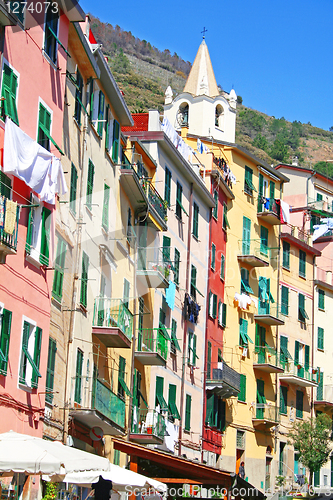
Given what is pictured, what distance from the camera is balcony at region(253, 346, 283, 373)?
4850cm

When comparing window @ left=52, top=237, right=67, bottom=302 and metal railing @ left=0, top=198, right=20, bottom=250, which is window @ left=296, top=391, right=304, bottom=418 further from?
metal railing @ left=0, top=198, right=20, bottom=250

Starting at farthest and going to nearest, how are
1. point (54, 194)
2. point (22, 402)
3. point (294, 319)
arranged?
point (294, 319)
point (54, 194)
point (22, 402)

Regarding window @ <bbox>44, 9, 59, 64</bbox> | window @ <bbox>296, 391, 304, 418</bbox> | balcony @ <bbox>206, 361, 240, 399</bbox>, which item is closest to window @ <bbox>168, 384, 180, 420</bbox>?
balcony @ <bbox>206, 361, 240, 399</bbox>

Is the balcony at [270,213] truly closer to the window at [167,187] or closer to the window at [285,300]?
the window at [285,300]

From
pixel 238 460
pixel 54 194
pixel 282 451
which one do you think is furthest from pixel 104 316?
pixel 282 451

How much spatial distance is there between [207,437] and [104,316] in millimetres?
15754

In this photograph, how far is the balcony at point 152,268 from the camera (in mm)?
34250

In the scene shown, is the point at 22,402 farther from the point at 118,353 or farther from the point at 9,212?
the point at 118,353

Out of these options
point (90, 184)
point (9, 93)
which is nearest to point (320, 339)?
point (90, 184)

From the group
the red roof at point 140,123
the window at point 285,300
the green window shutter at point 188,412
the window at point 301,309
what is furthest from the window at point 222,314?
the red roof at point 140,123

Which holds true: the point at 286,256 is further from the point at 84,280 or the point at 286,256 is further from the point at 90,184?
the point at 84,280

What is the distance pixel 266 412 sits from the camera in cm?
4844

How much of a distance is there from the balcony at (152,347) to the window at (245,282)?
13.8 meters

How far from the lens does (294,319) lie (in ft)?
175
